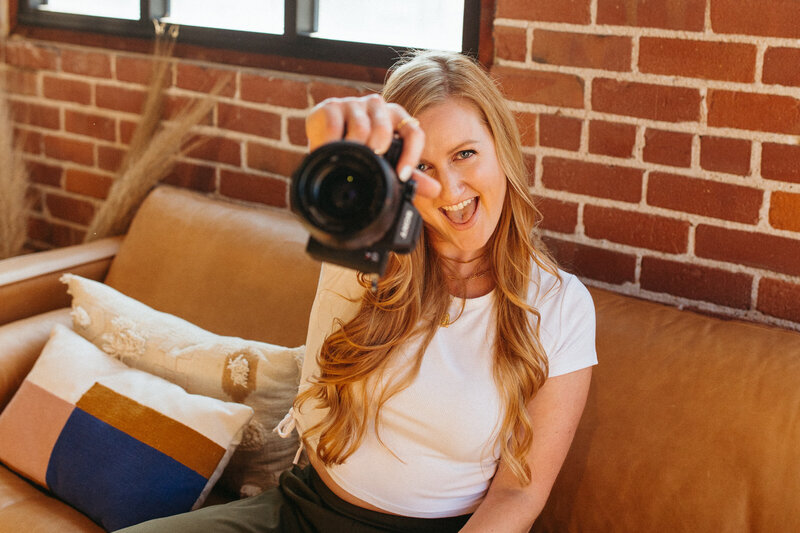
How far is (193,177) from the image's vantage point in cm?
236

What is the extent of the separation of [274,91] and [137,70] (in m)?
0.49

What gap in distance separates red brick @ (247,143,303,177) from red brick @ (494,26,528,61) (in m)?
0.63

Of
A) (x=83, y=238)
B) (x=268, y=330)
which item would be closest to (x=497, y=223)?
(x=268, y=330)

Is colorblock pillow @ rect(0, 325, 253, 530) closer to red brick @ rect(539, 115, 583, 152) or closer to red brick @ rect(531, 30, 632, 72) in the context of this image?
red brick @ rect(539, 115, 583, 152)

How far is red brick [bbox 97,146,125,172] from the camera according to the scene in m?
2.49

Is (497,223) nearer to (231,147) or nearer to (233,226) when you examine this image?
(233,226)

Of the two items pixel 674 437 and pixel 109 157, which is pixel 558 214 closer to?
pixel 674 437

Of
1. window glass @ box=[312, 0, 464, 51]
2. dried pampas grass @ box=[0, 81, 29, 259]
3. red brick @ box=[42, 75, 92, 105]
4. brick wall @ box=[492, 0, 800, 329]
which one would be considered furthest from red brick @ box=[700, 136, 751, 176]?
dried pampas grass @ box=[0, 81, 29, 259]

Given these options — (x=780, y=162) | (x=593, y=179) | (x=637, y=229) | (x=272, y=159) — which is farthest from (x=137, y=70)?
(x=780, y=162)

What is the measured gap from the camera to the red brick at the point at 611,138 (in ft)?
5.21

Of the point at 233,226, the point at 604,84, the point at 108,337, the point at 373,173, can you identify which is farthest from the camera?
the point at 233,226

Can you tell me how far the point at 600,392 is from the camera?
142 cm

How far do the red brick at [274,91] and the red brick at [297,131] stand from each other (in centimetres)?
4

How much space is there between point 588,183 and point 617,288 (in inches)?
8.5
